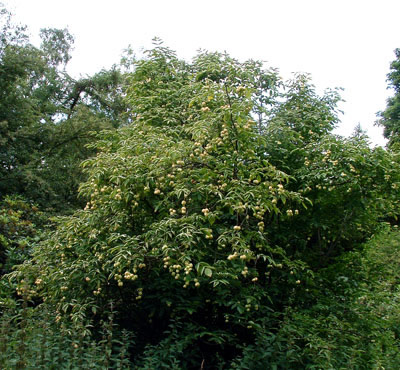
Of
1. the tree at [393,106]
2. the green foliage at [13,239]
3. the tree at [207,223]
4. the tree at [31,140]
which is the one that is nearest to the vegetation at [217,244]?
the tree at [207,223]

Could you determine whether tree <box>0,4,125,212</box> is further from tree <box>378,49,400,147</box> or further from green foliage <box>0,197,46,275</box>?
tree <box>378,49,400,147</box>

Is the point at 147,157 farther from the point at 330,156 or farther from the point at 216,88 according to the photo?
the point at 330,156

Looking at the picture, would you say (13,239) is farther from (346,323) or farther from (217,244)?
(346,323)

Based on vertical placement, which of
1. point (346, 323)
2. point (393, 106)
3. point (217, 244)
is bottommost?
point (346, 323)

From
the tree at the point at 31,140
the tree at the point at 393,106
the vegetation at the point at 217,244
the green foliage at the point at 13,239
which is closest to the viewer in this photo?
the vegetation at the point at 217,244

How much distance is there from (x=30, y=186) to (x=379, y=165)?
9.35 meters

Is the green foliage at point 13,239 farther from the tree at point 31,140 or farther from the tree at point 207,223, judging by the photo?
the tree at point 31,140

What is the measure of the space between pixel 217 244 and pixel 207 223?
0.22 meters

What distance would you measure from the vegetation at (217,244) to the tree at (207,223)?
19mm

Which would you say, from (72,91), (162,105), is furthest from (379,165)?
(72,91)

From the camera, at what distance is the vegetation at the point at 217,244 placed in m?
3.43

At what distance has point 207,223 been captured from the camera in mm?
3816

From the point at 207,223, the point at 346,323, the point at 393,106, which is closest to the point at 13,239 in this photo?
the point at 207,223

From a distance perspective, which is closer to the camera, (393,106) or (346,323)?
(346,323)
